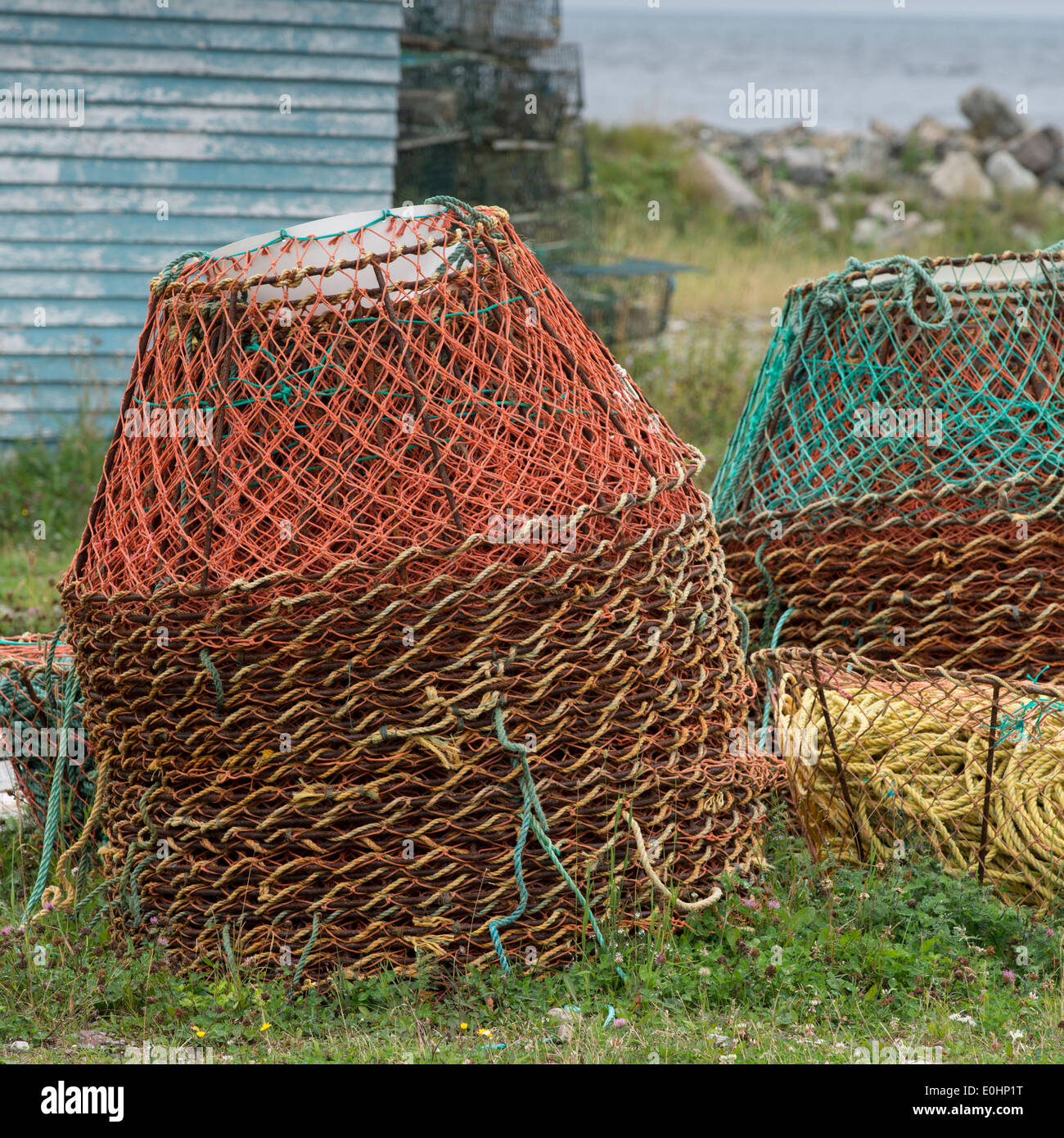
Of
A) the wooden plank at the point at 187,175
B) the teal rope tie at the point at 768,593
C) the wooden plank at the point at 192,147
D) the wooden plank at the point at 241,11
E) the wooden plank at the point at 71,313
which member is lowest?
the teal rope tie at the point at 768,593

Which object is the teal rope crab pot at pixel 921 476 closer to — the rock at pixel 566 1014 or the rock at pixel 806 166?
the rock at pixel 566 1014

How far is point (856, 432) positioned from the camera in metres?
4.36

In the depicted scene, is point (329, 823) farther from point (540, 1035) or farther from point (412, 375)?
point (412, 375)

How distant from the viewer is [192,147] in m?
9.43

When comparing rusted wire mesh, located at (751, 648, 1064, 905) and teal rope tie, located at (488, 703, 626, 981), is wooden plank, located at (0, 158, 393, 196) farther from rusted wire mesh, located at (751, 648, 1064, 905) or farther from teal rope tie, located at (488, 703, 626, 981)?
teal rope tie, located at (488, 703, 626, 981)

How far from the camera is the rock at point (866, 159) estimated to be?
24141 millimetres

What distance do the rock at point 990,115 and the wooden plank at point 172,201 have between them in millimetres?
20764

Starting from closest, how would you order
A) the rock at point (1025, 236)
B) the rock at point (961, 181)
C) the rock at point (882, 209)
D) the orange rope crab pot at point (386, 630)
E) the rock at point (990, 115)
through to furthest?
the orange rope crab pot at point (386, 630)
the rock at point (1025, 236)
the rock at point (882, 209)
the rock at point (961, 181)
the rock at point (990, 115)

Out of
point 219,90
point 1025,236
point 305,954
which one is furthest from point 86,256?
point 1025,236

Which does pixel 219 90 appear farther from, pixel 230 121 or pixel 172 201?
pixel 172 201

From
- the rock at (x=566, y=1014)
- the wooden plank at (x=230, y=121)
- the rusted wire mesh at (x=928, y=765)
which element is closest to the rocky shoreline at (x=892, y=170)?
the wooden plank at (x=230, y=121)

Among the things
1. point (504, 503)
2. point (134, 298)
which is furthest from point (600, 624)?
point (134, 298)

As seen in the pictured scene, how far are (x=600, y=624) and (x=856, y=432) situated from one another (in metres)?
1.54

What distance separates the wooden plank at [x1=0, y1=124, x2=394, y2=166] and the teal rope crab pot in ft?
19.6
